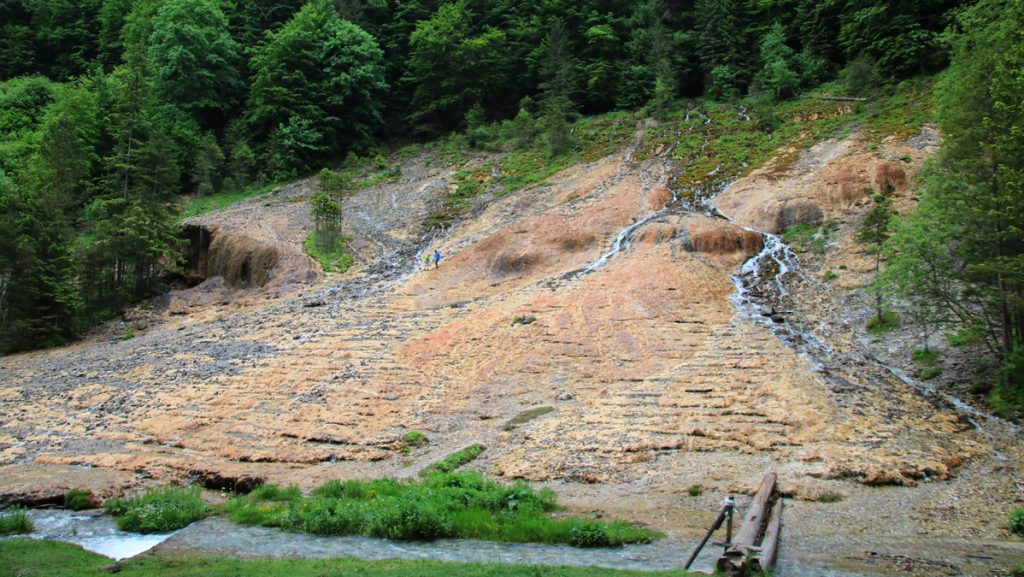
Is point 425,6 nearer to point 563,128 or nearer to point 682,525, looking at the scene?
point 563,128

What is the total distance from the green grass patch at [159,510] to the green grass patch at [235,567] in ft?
5.88

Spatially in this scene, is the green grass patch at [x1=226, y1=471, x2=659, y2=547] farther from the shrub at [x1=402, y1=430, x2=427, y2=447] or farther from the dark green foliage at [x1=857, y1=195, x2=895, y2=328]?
the dark green foliage at [x1=857, y1=195, x2=895, y2=328]

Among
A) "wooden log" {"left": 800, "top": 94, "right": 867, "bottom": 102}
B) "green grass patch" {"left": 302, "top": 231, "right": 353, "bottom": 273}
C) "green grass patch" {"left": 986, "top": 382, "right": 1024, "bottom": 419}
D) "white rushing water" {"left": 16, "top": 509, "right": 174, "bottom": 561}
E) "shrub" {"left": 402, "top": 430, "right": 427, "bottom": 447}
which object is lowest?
"white rushing water" {"left": 16, "top": 509, "right": 174, "bottom": 561}

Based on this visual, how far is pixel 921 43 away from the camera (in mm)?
41781

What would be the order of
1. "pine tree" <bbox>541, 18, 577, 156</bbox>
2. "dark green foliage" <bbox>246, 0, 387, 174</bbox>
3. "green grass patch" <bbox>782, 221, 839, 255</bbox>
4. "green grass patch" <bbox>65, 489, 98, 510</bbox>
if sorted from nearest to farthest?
"green grass patch" <bbox>65, 489, 98, 510</bbox> → "green grass patch" <bbox>782, 221, 839, 255</bbox> → "pine tree" <bbox>541, 18, 577, 156</bbox> → "dark green foliage" <bbox>246, 0, 387, 174</bbox>

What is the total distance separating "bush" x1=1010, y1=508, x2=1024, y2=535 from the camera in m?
10.3

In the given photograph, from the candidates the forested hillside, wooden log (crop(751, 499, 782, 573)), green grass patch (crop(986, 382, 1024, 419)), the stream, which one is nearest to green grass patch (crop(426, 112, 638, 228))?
the forested hillside

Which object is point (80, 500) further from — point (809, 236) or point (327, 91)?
point (327, 91)

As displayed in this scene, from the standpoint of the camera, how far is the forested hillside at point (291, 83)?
117ft

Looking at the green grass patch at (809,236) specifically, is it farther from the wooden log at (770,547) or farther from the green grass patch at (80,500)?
the green grass patch at (80,500)

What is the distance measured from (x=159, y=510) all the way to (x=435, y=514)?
581 cm

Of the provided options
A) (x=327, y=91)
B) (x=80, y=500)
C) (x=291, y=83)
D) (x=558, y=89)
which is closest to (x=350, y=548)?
(x=80, y=500)

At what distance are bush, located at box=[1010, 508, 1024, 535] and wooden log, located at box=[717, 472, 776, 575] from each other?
12.1 feet

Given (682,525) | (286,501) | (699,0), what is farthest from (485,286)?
(699,0)
